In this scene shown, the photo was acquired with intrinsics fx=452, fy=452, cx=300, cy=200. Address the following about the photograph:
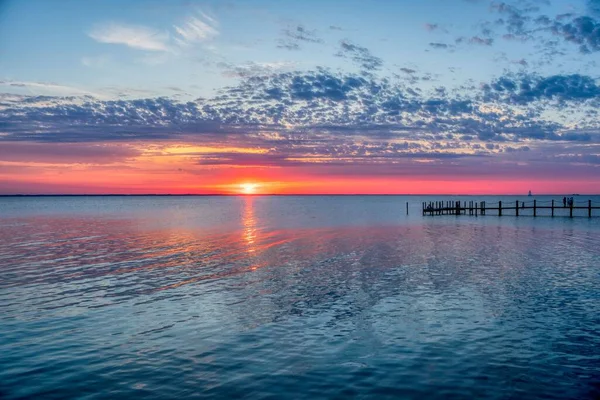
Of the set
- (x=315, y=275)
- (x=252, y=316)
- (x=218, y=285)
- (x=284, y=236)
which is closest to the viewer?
(x=252, y=316)

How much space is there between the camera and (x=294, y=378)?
10945 millimetres

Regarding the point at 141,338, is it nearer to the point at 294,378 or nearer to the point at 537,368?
the point at 294,378

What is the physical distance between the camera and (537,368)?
37.4 ft

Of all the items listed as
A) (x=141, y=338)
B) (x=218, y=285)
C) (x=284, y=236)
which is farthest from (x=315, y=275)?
(x=284, y=236)

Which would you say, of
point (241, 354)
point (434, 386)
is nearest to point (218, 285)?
point (241, 354)

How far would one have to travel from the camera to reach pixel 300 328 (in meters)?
14.7

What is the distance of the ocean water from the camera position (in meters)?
10.6

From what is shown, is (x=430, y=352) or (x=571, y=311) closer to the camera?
(x=430, y=352)

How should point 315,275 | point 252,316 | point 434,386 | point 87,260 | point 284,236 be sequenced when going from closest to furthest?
point 434,386, point 252,316, point 315,275, point 87,260, point 284,236

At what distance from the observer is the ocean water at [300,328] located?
1064 centimetres

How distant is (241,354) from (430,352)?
5.23 metres

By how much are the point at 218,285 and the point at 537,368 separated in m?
14.3

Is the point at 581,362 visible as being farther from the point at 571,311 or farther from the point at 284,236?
the point at 284,236

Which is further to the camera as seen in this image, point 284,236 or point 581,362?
point 284,236
